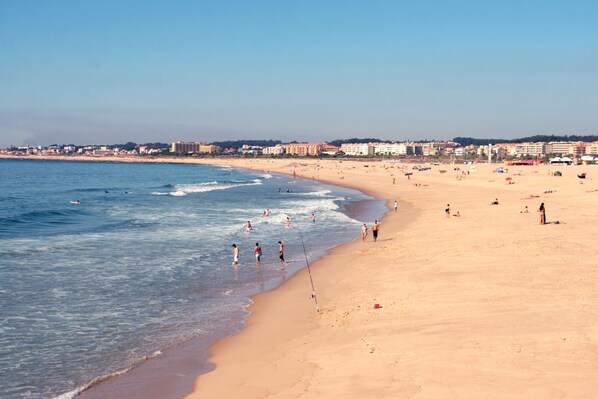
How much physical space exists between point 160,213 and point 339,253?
22042 mm

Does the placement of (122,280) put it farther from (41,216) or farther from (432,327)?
(41,216)

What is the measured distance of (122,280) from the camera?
19.8 metres

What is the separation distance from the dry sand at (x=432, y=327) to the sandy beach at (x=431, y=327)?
0.11 feet

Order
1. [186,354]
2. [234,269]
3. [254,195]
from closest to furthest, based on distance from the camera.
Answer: [186,354], [234,269], [254,195]

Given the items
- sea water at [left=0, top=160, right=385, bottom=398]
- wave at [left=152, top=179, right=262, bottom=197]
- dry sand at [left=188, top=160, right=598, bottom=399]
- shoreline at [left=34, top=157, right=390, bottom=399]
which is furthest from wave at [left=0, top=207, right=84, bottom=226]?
shoreline at [left=34, top=157, right=390, bottom=399]

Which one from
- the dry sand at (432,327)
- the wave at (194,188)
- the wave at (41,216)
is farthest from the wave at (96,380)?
the wave at (194,188)

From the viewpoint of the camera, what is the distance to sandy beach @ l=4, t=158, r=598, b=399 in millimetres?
8992

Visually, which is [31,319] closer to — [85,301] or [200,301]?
[85,301]

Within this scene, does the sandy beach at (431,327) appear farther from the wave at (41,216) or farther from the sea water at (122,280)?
the wave at (41,216)

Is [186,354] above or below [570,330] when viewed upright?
below

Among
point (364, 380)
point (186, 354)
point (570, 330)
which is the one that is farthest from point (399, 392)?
point (186, 354)

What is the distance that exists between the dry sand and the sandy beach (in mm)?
33

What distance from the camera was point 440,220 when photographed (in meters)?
33.2

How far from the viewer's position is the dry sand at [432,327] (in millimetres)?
8984
